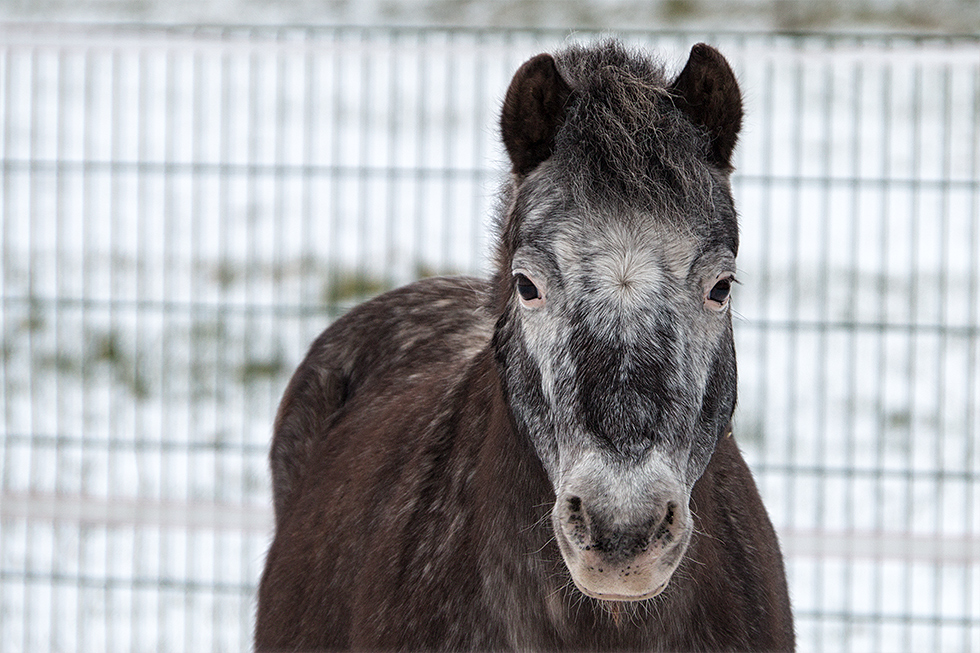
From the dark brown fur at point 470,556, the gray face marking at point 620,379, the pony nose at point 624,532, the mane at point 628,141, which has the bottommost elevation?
the dark brown fur at point 470,556

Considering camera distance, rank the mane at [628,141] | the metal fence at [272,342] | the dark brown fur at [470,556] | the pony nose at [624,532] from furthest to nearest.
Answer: the metal fence at [272,342] < the dark brown fur at [470,556] < the mane at [628,141] < the pony nose at [624,532]

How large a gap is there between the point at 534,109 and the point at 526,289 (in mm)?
382

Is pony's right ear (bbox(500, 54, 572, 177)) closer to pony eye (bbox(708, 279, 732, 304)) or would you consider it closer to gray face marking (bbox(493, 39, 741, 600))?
gray face marking (bbox(493, 39, 741, 600))

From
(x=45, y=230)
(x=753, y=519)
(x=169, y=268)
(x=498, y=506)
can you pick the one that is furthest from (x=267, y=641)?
(x=45, y=230)

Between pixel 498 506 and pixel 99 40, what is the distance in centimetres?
229

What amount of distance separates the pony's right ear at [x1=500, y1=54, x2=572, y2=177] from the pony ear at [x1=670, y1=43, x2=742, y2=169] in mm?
240

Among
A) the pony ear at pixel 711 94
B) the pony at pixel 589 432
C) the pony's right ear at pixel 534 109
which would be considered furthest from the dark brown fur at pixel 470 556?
the pony ear at pixel 711 94

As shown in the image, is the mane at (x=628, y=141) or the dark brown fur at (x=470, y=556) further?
the dark brown fur at (x=470, y=556)

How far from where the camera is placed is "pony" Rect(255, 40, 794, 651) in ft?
5.72

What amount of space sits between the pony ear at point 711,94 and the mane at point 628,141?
4 cm

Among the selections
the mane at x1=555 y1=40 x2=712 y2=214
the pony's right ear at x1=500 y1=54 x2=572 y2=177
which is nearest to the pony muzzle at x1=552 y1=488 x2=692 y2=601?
the mane at x1=555 y1=40 x2=712 y2=214

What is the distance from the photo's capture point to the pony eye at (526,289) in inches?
77.1

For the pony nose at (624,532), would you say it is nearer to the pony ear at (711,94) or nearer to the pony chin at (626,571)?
the pony chin at (626,571)

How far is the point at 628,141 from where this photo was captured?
1.94 meters
